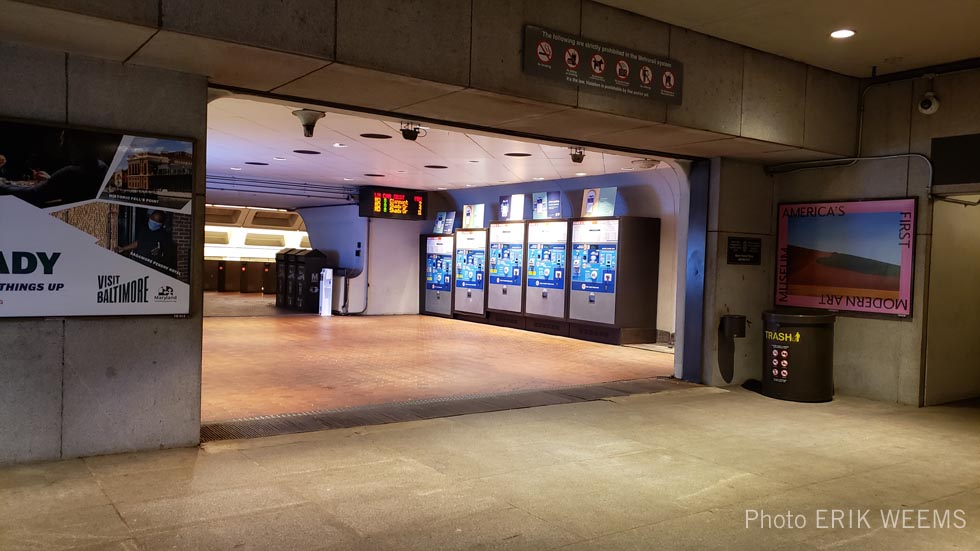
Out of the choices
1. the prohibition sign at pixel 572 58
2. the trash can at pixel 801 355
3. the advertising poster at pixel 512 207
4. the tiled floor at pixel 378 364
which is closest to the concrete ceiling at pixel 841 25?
the prohibition sign at pixel 572 58

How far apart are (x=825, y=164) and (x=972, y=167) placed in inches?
56.4

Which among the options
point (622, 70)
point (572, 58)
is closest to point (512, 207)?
point (622, 70)

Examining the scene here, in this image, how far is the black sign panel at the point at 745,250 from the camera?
799 centimetres

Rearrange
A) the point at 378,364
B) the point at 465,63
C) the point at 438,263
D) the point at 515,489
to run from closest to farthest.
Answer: the point at 515,489, the point at 465,63, the point at 378,364, the point at 438,263

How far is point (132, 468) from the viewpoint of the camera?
4355mm

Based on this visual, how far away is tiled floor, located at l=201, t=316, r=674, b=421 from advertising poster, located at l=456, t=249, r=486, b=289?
5.05 ft

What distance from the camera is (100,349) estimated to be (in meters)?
4.54

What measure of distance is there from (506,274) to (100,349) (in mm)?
10371

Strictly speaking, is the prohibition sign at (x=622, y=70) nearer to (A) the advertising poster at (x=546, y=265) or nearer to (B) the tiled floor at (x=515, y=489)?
(B) the tiled floor at (x=515, y=489)

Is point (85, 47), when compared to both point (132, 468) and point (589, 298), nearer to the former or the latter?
point (132, 468)

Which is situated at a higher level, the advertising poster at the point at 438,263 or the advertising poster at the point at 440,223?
the advertising poster at the point at 440,223

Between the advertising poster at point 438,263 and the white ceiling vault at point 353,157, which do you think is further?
the advertising poster at point 438,263

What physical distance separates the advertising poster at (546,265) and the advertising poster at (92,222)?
355 inches

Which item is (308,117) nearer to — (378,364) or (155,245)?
(155,245)
